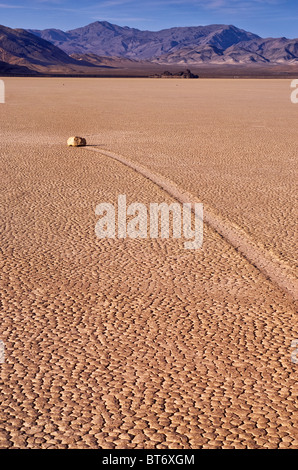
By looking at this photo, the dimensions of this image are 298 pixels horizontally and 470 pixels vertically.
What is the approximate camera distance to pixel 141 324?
4582 millimetres

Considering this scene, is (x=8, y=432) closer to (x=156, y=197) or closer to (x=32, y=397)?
(x=32, y=397)

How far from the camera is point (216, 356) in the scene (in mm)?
4082

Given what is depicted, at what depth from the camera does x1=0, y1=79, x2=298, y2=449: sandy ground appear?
10.9 ft

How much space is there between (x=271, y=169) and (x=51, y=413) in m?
8.66

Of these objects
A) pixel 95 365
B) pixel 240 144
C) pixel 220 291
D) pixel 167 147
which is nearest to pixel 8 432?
pixel 95 365
